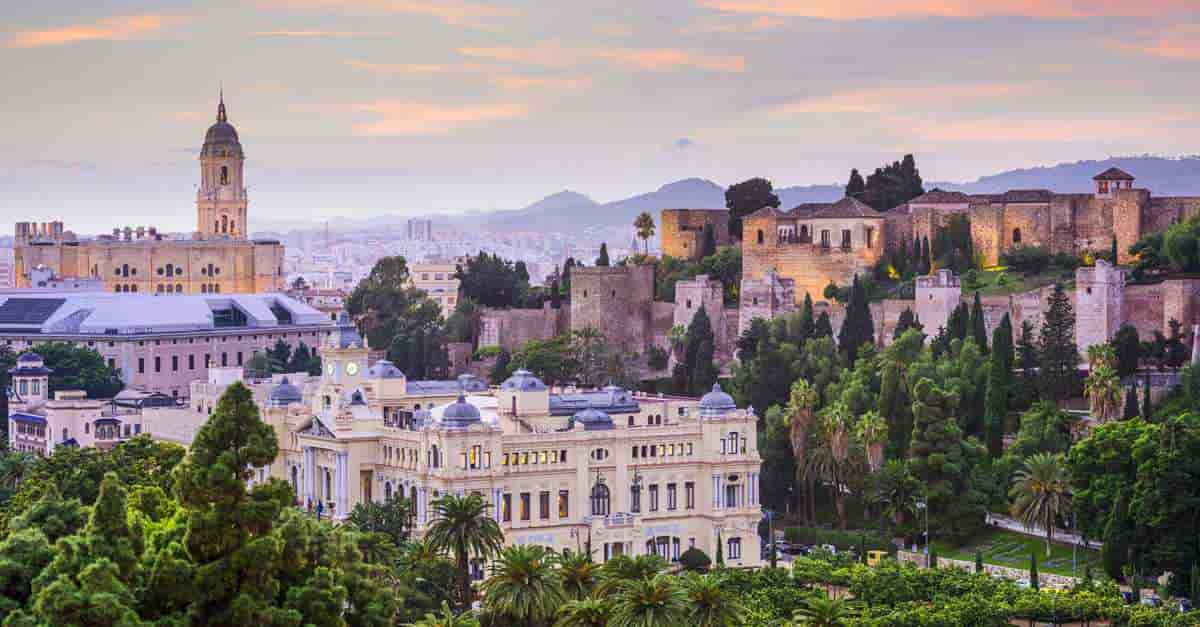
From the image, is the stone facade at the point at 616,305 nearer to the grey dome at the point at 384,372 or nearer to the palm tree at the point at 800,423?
the grey dome at the point at 384,372

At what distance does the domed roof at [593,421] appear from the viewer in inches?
2776

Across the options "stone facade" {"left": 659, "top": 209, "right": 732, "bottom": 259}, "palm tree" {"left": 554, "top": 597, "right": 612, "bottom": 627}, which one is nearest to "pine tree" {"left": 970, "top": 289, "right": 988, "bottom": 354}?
"stone facade" {"left": 659, "top": 209, "right": 732, "bottom": 259}

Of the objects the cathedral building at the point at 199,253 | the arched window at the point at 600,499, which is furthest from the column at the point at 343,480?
the cathedral building at the point at 199,253

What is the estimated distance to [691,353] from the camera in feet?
305

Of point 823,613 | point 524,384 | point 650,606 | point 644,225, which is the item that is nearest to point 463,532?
point 823,613

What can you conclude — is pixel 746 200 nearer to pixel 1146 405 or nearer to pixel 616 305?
pixel 616 305

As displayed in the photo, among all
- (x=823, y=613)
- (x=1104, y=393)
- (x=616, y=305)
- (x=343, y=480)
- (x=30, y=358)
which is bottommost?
(x=823, y=613)

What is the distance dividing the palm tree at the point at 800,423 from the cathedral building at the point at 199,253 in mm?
77335

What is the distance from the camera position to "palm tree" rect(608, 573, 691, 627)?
1866 inches

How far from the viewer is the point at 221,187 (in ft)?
531

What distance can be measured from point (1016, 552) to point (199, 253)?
309 feet

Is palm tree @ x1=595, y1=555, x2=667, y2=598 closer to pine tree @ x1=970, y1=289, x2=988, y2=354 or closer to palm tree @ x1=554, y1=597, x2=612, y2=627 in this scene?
palm tree @ x1=554, y1=597, x2=612, y2=627

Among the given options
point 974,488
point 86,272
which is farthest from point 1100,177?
point 86,272

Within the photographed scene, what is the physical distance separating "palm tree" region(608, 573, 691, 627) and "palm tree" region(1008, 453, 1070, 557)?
20.6 metres
